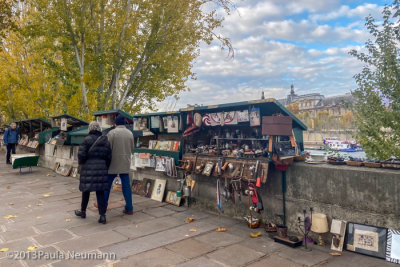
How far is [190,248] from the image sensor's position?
180 inches

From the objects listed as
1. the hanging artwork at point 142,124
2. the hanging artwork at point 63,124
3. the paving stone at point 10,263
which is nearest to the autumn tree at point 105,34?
the hanging artwork at point 63,124

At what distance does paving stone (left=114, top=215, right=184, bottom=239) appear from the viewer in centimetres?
528

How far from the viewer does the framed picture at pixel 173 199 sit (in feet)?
23.8

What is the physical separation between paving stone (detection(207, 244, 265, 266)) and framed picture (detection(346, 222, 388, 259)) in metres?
1.46

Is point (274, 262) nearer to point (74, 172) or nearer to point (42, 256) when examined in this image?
point (42, 256)

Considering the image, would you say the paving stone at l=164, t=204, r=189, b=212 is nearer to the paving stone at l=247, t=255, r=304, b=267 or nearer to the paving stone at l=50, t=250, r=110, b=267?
the paving stone at l=50, t=250, r=110, b=267

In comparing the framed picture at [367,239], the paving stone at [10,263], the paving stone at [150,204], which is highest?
the framed picture at [367,239]

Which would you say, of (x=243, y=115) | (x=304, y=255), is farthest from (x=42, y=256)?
(x=243, y=115)

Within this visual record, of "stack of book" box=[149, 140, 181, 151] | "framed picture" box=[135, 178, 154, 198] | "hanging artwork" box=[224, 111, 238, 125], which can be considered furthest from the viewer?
"framed picture" box=[135, 178, 154, 198]

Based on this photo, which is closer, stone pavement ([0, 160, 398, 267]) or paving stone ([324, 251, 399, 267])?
paving stone ([324, 251, 399, 267])

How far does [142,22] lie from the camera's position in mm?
16172

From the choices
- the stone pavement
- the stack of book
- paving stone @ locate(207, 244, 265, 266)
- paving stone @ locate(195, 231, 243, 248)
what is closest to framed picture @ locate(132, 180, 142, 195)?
the stone pavement

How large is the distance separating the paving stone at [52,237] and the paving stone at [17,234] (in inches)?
10.8

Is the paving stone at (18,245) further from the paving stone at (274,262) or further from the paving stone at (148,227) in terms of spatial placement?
the paving stone at (274,262)
